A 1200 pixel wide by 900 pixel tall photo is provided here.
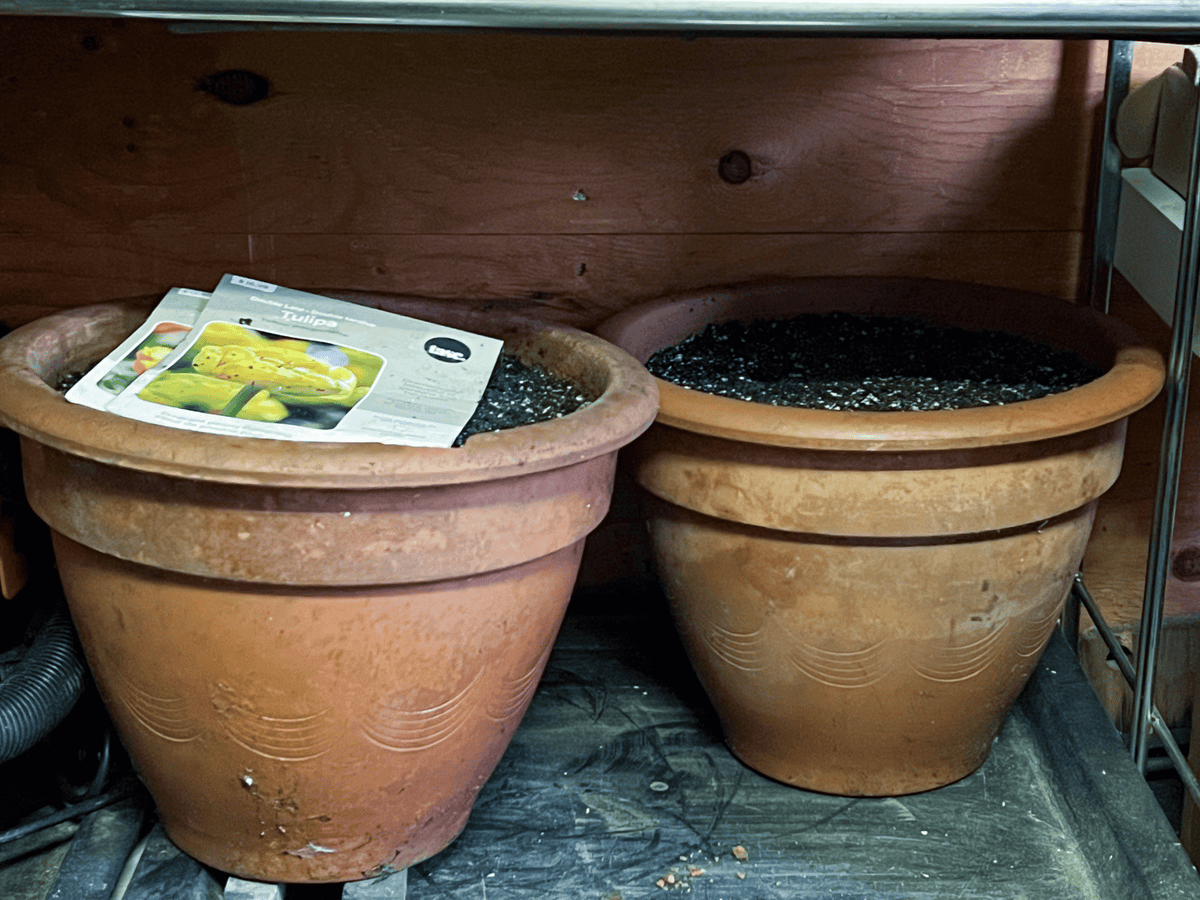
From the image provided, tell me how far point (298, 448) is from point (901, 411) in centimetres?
47

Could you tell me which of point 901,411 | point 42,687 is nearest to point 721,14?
point 901,411

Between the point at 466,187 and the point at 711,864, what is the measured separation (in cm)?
69

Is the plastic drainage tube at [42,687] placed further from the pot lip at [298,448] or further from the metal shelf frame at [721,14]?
the metal shelf frame at [721,14]

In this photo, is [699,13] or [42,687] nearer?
[699,13]

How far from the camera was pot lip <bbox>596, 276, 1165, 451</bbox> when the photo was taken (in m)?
0.92

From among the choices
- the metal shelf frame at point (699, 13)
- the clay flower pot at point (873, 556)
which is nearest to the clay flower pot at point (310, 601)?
the clay flower pot at point (873, 556)

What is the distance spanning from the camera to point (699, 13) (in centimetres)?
74

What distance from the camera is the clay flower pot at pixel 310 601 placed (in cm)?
79

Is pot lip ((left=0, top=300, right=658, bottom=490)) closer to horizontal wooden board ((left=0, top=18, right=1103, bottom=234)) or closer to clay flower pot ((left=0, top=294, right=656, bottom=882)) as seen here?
clay flower pot ((left=0, top=294, right=656, bottom=882))

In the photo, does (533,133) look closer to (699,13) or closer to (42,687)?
(699,13)

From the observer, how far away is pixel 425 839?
98cm

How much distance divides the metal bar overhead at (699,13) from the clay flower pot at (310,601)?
259 mm

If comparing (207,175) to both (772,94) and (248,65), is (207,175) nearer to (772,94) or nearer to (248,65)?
(248,65)

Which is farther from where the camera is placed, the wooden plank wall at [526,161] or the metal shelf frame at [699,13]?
the wooden plank wall at [526,161]
